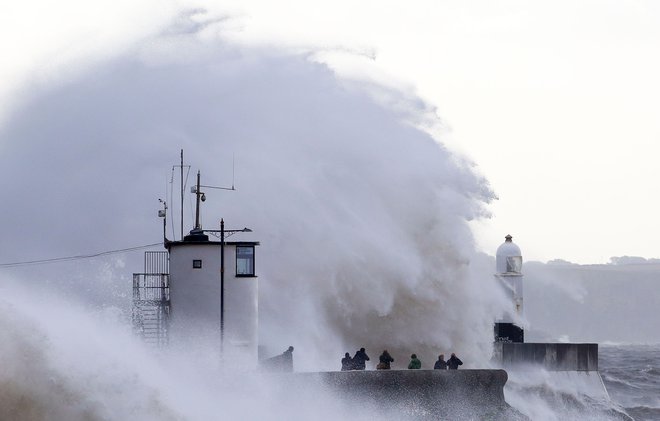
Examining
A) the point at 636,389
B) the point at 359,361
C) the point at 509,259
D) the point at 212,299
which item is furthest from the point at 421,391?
the point at 636,389

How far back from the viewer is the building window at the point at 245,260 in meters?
27.8

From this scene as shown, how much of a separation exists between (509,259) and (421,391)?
12.2 m

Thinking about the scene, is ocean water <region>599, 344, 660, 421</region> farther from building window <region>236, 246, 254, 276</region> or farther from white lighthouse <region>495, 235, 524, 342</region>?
building window <region>236, 246, 254, 276</region>

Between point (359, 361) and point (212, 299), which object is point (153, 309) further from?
point (359, 361)

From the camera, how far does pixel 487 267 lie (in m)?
40.7

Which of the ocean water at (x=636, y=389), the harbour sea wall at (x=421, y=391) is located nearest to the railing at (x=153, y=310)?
the harbour sea wall at (x=421, y=391)

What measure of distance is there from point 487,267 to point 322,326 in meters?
6.77

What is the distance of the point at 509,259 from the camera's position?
131 ft

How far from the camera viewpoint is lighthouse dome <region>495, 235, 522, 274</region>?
131 ft

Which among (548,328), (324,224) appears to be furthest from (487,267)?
(548,328)

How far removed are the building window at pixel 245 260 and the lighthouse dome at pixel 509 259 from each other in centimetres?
1391

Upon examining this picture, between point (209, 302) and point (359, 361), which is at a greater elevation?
point (209, 302)

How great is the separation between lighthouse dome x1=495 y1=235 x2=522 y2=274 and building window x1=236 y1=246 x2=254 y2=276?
13914 millimetres

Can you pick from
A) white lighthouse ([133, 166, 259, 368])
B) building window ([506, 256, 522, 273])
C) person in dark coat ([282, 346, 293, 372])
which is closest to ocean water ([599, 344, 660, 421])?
building window ([506, 256, 522, 273])
